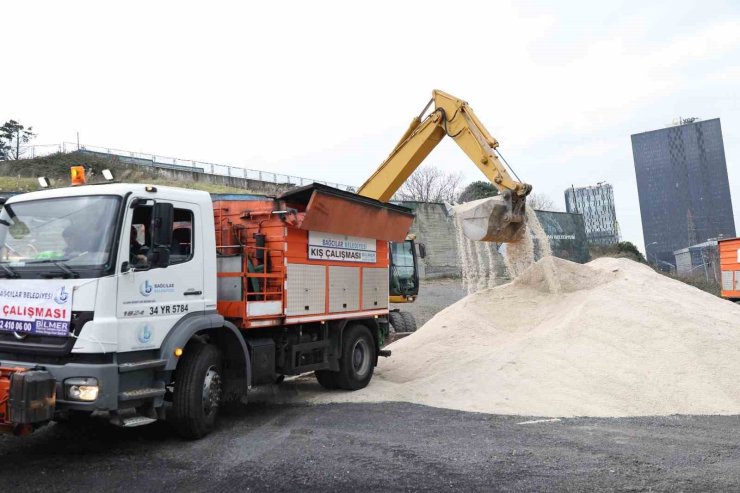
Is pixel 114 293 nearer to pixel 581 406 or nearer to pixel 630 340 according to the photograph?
pixel 581 406

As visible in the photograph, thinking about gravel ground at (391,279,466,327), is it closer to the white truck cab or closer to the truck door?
the truck door

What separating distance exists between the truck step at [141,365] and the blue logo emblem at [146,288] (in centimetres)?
64

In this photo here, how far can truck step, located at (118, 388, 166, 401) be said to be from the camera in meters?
5.12

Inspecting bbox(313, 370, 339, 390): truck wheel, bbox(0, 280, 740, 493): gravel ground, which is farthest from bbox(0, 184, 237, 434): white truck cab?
bbox(313, 370, 339, 390): truck wheel

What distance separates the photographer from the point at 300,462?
17.2ft

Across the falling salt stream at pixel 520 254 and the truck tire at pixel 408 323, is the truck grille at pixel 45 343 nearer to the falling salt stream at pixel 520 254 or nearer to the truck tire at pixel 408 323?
the falling salt stream at pixel 520 254

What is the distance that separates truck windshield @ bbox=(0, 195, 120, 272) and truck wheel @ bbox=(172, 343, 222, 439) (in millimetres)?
1394

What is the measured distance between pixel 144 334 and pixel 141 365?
300 mm

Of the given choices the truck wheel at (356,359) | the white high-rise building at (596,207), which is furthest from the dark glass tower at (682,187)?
the truck wheel at (356,359)

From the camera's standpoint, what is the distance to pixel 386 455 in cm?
546

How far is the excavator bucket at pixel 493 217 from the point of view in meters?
10.6

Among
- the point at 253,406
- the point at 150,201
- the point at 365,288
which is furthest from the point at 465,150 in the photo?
the point at 150,201

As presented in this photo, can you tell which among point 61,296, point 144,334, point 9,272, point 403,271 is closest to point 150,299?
point 144,334

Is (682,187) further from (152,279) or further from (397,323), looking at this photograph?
(152,279)
